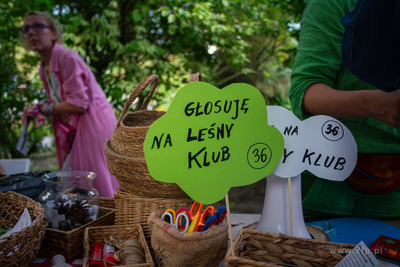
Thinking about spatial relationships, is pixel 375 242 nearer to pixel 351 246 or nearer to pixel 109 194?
pixel 351 246

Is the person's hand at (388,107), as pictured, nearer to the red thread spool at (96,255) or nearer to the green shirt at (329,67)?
the green shirt at (329,67)

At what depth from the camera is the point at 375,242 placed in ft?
2.52

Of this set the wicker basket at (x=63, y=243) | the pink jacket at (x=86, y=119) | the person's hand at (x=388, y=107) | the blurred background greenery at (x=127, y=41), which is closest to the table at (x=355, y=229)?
the wicker basket at (x=63, y=243)

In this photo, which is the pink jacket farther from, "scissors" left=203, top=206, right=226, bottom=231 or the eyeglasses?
"scissors" left=203, top=206, right=226, bottom=231

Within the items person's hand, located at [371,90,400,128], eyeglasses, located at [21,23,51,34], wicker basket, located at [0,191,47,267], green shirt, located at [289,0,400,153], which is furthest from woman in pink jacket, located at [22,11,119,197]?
person's hand, located at [371,90,400,128]

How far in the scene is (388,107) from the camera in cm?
67

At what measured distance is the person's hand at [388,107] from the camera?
2.15 feet

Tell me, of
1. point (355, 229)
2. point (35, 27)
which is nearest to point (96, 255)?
point (355, 229)

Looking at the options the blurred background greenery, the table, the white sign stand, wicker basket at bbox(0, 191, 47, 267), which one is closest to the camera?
wicker basket at bbox(0, 191, 47, 267)

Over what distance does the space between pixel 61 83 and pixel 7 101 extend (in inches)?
62.0

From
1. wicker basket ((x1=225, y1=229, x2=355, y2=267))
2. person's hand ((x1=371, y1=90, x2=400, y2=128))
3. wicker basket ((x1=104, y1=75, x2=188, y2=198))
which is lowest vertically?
wicker basket ((x1=225, y1=229, x2=355, y2=267))

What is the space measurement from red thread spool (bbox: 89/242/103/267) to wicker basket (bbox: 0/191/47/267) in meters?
0.12

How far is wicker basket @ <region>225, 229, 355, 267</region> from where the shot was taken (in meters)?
0.60

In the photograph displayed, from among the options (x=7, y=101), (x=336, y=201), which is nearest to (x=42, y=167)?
(x=7, y=101)
